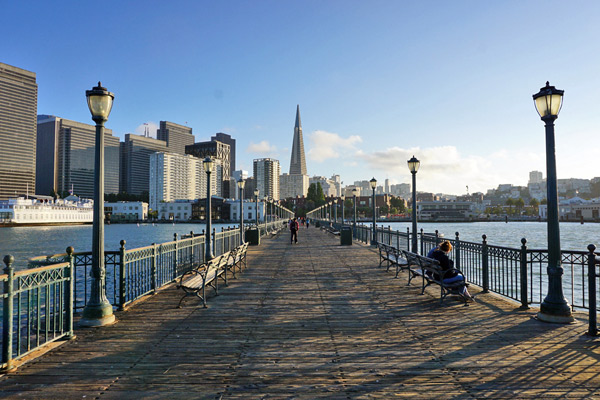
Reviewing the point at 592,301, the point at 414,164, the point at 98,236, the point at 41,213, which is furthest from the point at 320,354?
the point at 41,213

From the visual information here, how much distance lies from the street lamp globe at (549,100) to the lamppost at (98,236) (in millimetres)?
8618

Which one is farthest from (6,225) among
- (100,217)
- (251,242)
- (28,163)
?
(100,217)

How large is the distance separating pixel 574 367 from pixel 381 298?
440 centimetres

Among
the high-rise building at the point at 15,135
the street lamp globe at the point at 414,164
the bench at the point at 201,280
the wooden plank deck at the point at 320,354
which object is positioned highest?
the high-rise building at the point at 15,135

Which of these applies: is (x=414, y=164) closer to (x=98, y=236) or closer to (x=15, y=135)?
(x=98, y=236)

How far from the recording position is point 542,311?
7.07 m

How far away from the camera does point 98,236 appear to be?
7.12m

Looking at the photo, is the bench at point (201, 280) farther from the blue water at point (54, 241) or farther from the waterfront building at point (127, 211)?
the waterfront building at point (127, 211)

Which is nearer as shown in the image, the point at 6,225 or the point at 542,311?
the point at 542,311

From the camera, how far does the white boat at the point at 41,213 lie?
14688 centimetres

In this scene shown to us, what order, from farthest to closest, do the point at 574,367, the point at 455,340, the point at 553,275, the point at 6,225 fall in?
the point at 6,225
the point at 553,275
the point at 455,340
the point at 574,367

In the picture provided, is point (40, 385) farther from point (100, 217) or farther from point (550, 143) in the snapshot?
point (550, 143)

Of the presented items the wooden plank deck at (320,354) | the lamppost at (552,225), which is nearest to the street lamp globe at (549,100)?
the lamppost at (552,225)

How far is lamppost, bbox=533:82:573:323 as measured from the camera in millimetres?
6891
